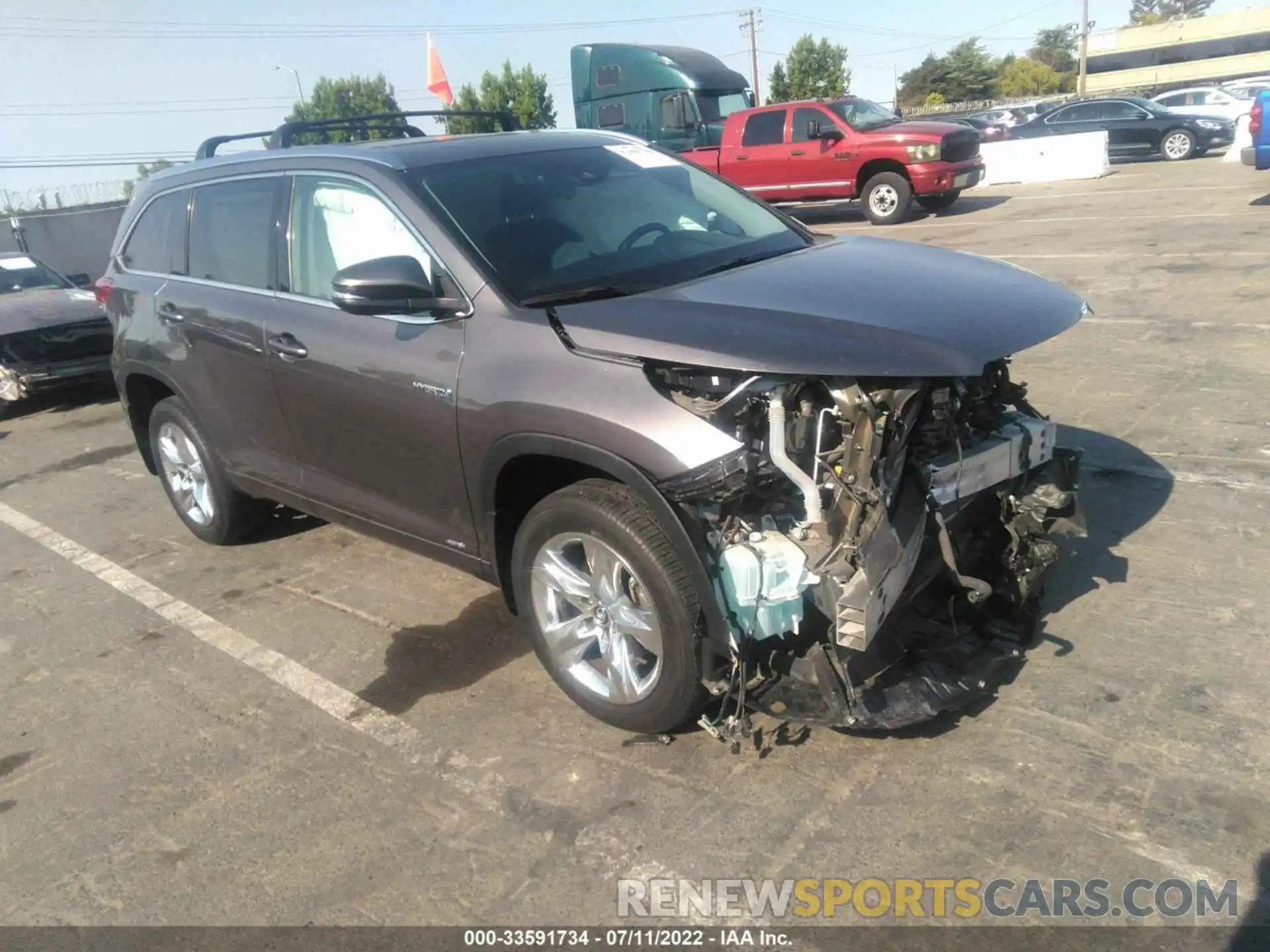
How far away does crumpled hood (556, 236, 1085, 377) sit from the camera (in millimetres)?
2730

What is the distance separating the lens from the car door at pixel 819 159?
16.1 metres

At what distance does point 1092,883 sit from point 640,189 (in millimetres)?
2950

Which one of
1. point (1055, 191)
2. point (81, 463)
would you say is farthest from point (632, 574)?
point (1055, 191)

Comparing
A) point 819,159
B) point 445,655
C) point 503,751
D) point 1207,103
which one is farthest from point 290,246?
point 1207,103

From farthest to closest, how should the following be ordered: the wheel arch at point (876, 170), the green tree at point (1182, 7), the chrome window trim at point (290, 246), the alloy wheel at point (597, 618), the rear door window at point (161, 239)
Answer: the green tree at point (1182, 7) < the wheel arch at point (876, 170) < the rear door window at point (161, 239) < the chrome window trim at point (290, 246) < the alloy wheel at point (597, 618)

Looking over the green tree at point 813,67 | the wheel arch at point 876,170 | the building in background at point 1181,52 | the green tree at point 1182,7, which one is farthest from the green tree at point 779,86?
the green tree at point 1182,7

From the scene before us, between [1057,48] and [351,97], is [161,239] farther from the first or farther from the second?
[1057,48]

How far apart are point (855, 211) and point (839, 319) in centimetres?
1743

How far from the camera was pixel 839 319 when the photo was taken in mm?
2912

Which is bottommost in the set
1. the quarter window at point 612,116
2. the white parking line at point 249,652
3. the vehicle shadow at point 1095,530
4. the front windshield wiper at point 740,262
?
the white parking line at point 249,652

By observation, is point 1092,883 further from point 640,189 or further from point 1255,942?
point 640,189

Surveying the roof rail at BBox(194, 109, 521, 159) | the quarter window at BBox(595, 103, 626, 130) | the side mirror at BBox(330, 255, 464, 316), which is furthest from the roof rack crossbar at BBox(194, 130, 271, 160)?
the quarter window at BBox(595, 103, 626, 130)

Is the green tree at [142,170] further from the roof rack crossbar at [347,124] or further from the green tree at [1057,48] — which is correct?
the green tree at [1057,48]

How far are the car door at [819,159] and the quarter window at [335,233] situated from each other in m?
13.4
